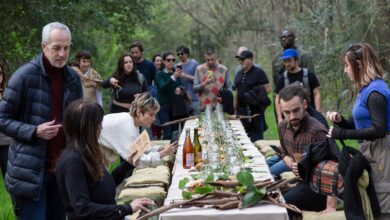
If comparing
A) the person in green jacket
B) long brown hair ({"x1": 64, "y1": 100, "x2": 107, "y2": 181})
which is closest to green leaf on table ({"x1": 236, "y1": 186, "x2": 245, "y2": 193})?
long brown hair ({"x1": 64, "y1": 100, "x2": 107, "y2": 181})

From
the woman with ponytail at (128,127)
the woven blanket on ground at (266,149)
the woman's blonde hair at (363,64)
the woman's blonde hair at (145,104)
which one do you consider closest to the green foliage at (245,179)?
the woman's blonde hair at (363,64)

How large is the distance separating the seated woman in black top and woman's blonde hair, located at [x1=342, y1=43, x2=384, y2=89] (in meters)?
2.06

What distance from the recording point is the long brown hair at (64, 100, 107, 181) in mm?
4895

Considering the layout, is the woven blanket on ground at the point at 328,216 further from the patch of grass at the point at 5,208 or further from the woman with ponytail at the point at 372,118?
the patch of grass at the point at 5,208

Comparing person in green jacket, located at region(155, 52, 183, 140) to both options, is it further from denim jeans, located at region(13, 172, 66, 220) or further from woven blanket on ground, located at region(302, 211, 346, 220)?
denim jeans, located at region(13, 172, 66, 220)

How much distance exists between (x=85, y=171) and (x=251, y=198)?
1210 mm

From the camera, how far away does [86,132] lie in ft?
16.1

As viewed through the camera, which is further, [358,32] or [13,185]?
[358,32]

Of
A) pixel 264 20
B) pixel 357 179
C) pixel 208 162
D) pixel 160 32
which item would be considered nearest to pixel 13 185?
pixel 208 162

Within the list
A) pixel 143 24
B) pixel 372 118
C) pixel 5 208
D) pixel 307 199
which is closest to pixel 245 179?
pixel 372 118

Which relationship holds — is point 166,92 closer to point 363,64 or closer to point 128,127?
point 128,127

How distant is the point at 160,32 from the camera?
170 feet

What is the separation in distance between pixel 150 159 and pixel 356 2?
12.1m

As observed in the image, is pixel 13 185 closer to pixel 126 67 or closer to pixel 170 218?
pixel 170 218
